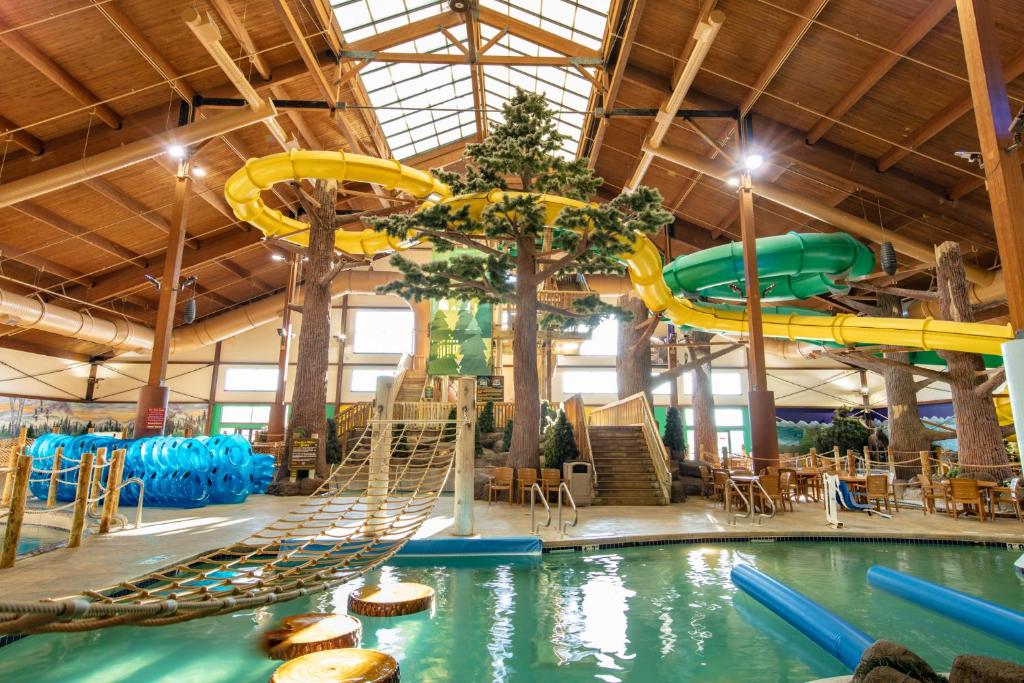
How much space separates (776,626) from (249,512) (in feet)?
23.5

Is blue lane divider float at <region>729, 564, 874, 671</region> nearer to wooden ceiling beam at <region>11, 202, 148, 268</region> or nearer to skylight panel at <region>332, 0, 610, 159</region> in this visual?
skylight panel at <region>332, 0, 610, 159</region>

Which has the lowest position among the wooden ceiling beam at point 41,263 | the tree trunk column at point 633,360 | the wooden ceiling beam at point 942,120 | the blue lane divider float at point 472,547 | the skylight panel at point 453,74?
the blue lane divider float at point 472,547

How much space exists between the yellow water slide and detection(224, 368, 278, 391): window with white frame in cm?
1138

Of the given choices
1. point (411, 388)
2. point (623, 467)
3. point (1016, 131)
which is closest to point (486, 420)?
point (411, 388)

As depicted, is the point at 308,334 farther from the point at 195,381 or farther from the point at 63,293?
the point at 195,381

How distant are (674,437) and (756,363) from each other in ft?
8.58

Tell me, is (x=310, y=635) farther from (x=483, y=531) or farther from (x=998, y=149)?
(x=998, y=149)

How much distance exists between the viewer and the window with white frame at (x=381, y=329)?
22250mm

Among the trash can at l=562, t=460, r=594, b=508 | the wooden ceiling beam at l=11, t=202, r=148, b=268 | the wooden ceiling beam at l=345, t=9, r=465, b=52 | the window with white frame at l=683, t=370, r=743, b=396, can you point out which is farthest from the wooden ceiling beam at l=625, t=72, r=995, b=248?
the wooden ceiling beam at l=11, t=202, r=148, b=268

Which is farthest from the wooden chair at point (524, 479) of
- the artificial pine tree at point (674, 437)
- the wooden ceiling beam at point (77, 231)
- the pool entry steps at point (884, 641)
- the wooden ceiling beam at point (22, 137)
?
the wooden ceiling beam at point (77, 231)

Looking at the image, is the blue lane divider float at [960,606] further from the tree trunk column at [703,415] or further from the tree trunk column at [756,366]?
the tree trunk column at [703,415]

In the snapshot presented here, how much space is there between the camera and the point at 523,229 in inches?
352

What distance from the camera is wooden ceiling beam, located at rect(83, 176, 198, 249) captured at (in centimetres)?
1214

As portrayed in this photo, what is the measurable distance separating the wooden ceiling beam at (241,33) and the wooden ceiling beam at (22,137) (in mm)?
4225
